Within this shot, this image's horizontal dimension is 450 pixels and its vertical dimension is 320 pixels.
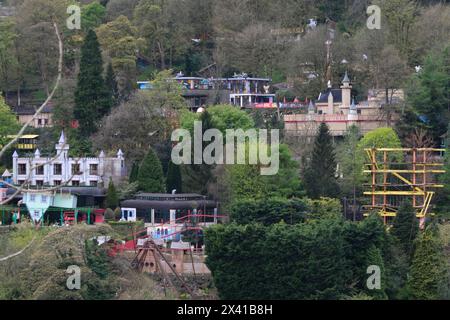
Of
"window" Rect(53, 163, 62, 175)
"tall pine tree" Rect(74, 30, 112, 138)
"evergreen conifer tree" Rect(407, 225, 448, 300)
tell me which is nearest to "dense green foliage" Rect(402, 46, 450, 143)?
"evergreen conifer tree" Rect(407, 225, 448, 300)

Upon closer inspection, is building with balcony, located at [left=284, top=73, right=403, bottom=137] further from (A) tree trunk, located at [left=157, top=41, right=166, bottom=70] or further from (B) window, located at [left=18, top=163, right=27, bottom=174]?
(A) tree trunk, located at [left=157, top=41, right=166, bottom=70]

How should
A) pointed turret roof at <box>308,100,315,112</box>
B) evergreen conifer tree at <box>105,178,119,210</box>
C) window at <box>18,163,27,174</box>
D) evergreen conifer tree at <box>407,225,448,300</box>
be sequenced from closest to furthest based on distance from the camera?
evergreen conifer tree at <box>407,225,448,300</box>
evergreen conifer tree at <box>105,178,119,210</box>
window at <box>18,163,27,174</box>
pointed turret roof at <box>308,100,315,112</box>

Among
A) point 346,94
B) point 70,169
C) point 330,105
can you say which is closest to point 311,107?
point 330,105

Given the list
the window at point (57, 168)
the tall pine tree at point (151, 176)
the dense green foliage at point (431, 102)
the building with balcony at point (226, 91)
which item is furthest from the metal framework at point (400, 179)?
the building with balcony at point (226, 91)

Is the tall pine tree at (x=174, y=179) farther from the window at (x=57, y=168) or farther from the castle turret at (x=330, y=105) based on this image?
the castle turret at (x=330, y=105)

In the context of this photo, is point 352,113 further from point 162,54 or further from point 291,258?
point 291,258
